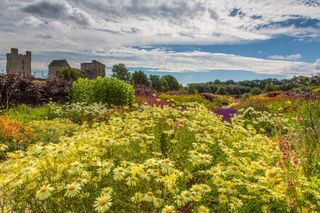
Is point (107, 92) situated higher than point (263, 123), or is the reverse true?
point (107, 92)

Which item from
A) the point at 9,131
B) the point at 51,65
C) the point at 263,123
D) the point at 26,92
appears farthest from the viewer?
the point at 51,65

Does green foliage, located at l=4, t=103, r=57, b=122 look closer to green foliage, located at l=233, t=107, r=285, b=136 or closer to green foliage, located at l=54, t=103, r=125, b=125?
green foliage, located at l=54, t=103, r=125, b=125

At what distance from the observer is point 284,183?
2900mm

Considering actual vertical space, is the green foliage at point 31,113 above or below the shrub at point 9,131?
below

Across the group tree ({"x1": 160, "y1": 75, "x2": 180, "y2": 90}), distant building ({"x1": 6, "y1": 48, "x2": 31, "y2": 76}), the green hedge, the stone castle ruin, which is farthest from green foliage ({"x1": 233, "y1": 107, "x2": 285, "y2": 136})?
distant building ({"x1": 6, "y1": 48, "x2": 31, "y2": 76})

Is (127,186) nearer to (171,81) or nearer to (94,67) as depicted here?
(171,81)

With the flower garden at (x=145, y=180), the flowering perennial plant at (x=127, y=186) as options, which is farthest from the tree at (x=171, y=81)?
the flowering perennial plant at (x=127, y=186)

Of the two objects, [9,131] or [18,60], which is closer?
[9,131]

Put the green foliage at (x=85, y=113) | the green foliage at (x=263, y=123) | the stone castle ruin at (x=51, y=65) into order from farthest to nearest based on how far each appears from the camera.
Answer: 1. the stone castle ruin at (x=51, y=65)
2. the green foliage at (x=85, y=113)
3. the green foliage at (x=263, y=123)

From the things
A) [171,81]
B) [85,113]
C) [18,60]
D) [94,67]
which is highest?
[18,60]

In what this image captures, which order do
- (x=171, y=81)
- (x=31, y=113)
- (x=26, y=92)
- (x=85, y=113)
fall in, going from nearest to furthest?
(x=85, y=113)
(x=31, y=113)
(x=26, y=92)
(x=171, y=81)

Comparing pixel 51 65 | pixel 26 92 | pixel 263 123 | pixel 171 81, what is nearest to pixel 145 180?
pixel 263 123

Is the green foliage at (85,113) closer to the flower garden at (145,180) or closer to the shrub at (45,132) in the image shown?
the shrub at (45,132)

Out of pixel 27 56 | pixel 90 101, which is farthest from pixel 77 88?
pixel 27 56
